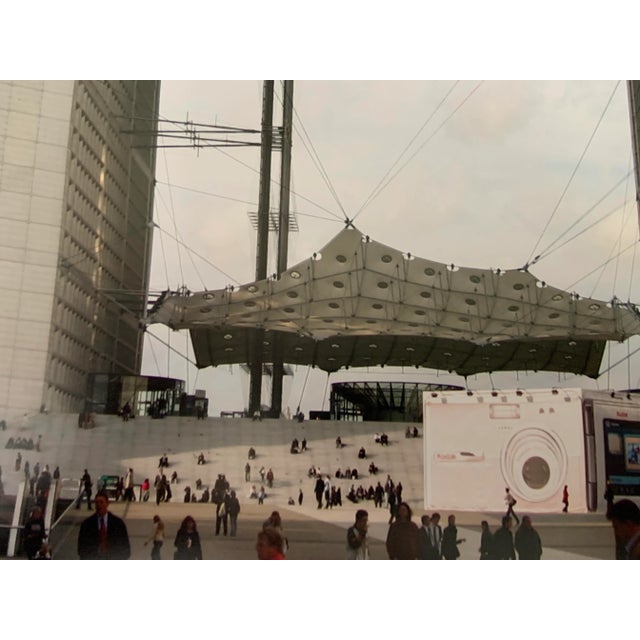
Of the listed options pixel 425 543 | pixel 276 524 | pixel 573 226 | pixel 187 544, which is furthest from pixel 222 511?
pixel 573 226

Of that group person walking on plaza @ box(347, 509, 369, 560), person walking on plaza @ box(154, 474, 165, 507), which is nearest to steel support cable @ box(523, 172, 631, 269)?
person walking on plaza @ box(347, 509, 369, 560)

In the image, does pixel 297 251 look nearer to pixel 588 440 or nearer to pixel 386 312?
pixel 386 312

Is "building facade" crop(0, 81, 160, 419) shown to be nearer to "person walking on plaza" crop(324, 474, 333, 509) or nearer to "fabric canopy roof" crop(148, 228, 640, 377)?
"fabric canopy roof" crop(148, 228, 640, 377)

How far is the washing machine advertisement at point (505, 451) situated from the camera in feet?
44.4

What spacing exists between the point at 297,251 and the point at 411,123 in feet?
13.7

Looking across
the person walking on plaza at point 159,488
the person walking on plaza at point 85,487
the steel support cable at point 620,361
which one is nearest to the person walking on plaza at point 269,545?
the person walking on plaza at point 159,488

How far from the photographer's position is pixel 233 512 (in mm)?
13656

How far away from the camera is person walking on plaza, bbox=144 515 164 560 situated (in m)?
12.8

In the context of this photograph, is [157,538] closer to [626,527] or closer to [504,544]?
[504,544]

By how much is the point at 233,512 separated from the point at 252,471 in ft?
5.18

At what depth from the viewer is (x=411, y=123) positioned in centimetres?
1595
